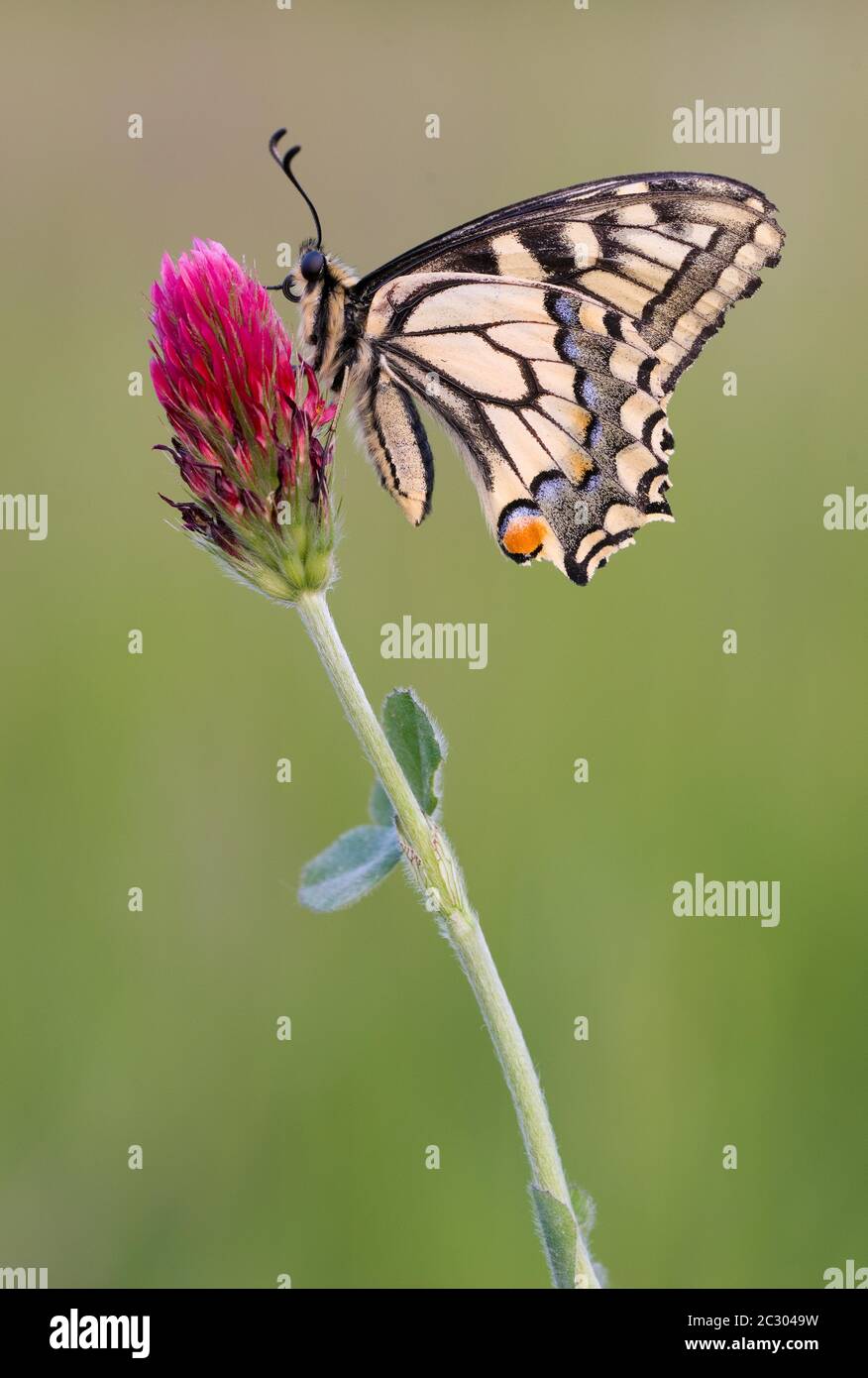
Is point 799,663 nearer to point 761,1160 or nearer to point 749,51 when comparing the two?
point 761,1160

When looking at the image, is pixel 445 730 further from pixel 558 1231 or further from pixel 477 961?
pixel 558 1231

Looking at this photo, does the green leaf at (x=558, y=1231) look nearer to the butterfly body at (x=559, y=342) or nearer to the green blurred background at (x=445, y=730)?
the butterfly body at (x=559, y=342)

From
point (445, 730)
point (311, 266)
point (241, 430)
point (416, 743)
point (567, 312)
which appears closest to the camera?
point (416, 743)

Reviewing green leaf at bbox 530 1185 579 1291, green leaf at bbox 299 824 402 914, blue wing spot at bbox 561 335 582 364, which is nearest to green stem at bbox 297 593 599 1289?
green leaf at bbox 530 1185 579 1291

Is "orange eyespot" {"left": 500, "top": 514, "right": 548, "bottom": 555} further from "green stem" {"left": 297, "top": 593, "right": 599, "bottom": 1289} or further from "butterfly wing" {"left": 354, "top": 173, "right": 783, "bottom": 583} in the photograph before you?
"green stem" {"left": 297, "top": 593, "right": 599, "bottom": 1289}

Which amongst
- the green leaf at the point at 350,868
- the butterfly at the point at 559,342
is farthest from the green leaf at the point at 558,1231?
the butterfly at the point at 559,342

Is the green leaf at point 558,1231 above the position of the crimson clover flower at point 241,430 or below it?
below

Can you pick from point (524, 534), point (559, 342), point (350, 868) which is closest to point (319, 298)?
point (559, 342)
